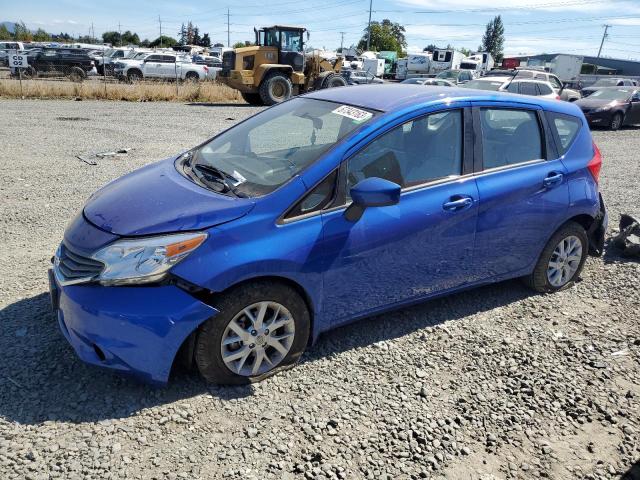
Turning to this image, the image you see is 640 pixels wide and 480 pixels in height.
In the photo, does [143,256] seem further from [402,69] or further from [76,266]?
[402,69]

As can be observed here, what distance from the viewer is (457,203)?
3.50m

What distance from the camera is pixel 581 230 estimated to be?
4387 mm

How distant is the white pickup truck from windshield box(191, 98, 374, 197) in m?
28.2

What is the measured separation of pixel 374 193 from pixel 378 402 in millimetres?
1216

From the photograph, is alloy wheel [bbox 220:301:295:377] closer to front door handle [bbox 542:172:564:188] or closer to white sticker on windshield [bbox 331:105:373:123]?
white sticker on windshield [bbox 331:105:373:123]

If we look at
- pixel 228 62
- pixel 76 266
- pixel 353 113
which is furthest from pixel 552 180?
pixel 228 62

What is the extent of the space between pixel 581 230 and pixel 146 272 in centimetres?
360

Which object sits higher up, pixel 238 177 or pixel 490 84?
Answer: pixel 490 84

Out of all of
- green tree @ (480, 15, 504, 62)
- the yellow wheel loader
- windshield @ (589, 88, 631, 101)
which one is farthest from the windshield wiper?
green tree @ (480, 15, 504, 62)

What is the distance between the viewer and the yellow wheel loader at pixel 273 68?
18.9 metres

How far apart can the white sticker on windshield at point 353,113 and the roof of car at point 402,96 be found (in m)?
0.06

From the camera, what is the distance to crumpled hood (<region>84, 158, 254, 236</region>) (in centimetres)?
282

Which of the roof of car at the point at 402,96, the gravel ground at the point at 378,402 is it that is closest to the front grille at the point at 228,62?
the gravel ground at the point at 378,402

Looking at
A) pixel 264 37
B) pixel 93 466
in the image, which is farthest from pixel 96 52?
pixel 93 466
